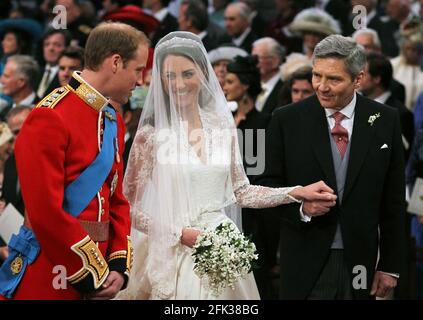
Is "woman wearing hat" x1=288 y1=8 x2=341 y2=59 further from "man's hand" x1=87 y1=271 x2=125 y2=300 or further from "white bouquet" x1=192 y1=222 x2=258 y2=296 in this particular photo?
"man's hand" x1=87 y1=271 x2=125 y2=300

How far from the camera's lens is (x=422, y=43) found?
32.7 ft

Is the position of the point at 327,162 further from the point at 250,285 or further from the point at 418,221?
the point at 418,221

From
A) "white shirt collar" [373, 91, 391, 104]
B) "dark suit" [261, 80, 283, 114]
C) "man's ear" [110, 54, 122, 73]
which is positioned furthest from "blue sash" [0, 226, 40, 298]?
"white shirt collar" [373, 91, 391, 104]

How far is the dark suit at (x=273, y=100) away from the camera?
28.9 feet

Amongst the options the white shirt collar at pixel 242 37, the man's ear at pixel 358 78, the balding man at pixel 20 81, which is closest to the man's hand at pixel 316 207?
the man's ear at pixel 358 78

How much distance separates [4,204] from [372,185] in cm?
308

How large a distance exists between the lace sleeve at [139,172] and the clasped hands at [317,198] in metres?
0.95

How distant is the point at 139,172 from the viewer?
603 cm

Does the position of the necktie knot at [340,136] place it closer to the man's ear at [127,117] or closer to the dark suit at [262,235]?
the dark suit at [262,235]

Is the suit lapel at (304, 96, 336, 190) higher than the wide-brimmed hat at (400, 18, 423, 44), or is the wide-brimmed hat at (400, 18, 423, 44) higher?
the wide-brimmed hat at (400, 18, 423, 44)

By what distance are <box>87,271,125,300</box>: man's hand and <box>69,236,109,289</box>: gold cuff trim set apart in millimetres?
48

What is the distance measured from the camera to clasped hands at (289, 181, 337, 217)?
18.0 ft

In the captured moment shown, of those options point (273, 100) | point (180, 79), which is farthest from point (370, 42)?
point (180, 79)

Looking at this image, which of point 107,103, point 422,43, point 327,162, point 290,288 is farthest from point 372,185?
point 422,43
